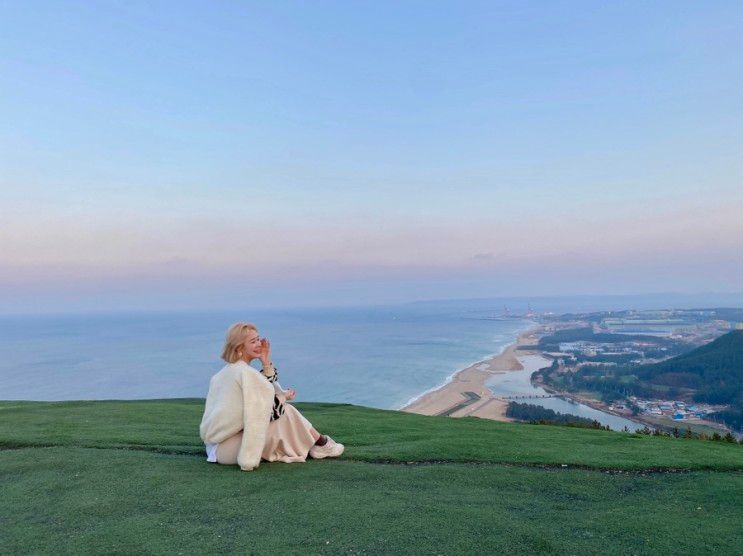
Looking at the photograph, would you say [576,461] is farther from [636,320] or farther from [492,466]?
[636,320]

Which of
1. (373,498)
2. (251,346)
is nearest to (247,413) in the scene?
(251,346)

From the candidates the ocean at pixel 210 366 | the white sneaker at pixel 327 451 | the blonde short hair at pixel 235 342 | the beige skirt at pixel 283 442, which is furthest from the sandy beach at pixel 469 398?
the blonde short hair at pixel 235 342

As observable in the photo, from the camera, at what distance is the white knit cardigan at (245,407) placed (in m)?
5.32

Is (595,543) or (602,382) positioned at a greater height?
(595,543)

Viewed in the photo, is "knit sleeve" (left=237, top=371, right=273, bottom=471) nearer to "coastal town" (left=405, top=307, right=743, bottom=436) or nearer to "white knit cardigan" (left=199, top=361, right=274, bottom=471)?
"white knit cardigan" (left=199, top=361, right=274, bottom=471)

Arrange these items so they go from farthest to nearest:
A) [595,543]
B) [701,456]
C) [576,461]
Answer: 1. [701,456]
2. [576,461]
3. [595,543]

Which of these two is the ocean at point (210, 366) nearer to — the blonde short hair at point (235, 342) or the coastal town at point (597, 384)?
the coastal town at point (597, 384)

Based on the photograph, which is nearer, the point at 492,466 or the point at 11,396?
the point at 492,466

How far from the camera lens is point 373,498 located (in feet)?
15.3

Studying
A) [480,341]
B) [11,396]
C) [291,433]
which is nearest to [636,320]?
[480,341]

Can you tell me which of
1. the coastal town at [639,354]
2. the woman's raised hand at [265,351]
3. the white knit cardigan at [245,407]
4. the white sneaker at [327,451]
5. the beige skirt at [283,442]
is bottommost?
the coastal town at [639,354]

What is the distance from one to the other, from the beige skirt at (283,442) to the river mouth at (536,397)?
30.3 metres

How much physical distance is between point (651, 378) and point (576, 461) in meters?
53.1

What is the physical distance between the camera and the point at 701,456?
7.10m
